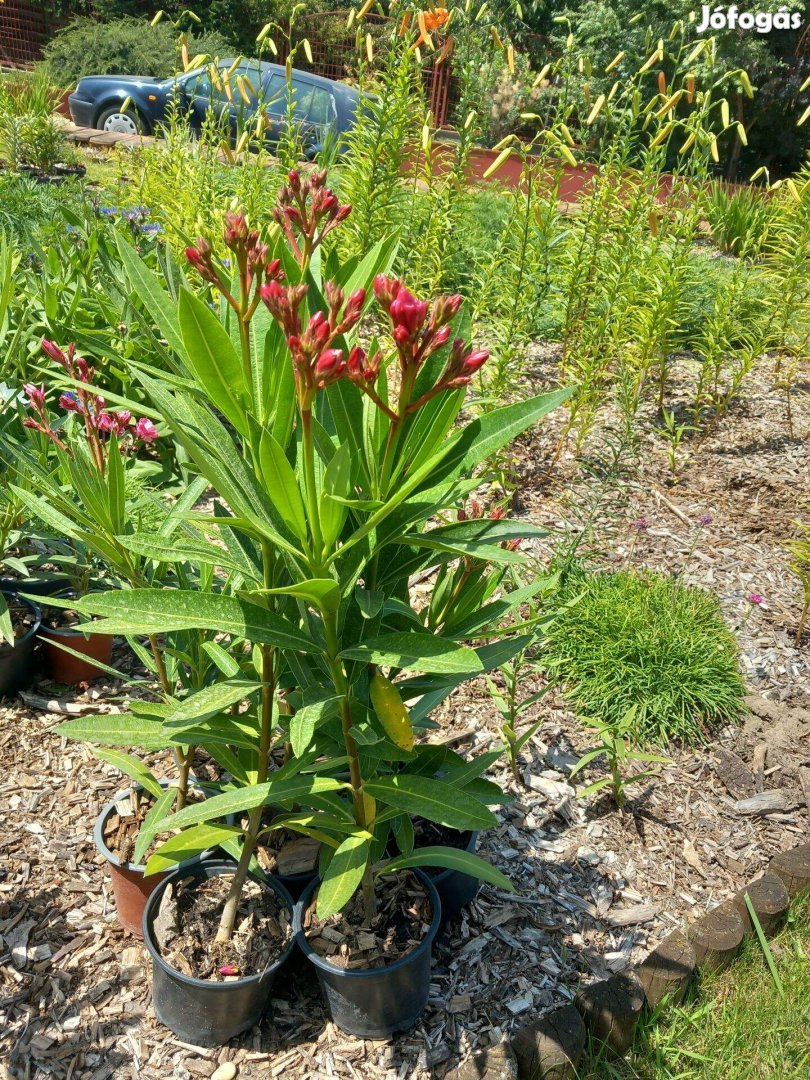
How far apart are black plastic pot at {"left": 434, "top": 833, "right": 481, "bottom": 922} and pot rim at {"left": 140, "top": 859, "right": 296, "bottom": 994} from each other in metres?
0.40

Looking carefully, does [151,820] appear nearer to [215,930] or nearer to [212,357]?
[215,930]

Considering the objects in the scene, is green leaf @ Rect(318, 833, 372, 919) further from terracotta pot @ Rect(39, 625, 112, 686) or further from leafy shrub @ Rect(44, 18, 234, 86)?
leafy shrub @ Rect(44, 18, 234, 86)

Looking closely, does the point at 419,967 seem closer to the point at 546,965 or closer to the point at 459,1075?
the point at 459,1075

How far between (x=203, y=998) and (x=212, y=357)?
147 cm

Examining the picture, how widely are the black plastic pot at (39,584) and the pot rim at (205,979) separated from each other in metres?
1.16

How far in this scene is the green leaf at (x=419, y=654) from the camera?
4.99 feet

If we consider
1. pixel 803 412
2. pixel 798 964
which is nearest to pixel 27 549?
pixel 798 964

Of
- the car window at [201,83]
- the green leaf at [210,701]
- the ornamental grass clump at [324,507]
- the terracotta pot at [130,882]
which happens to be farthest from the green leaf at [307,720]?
the car window at [201,83]

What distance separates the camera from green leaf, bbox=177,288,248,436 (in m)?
1.42

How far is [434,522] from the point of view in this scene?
14.5 feet

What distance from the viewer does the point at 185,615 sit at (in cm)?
158

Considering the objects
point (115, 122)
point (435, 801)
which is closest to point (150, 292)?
point (435, 801)

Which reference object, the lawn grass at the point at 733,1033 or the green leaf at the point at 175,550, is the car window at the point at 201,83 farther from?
the lawn grass at the point at 733,1033

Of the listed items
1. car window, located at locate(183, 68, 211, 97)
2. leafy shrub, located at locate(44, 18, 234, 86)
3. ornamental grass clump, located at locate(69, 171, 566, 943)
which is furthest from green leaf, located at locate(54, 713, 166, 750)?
leafy shrub, located at locate(44, 18, 234, 86)
